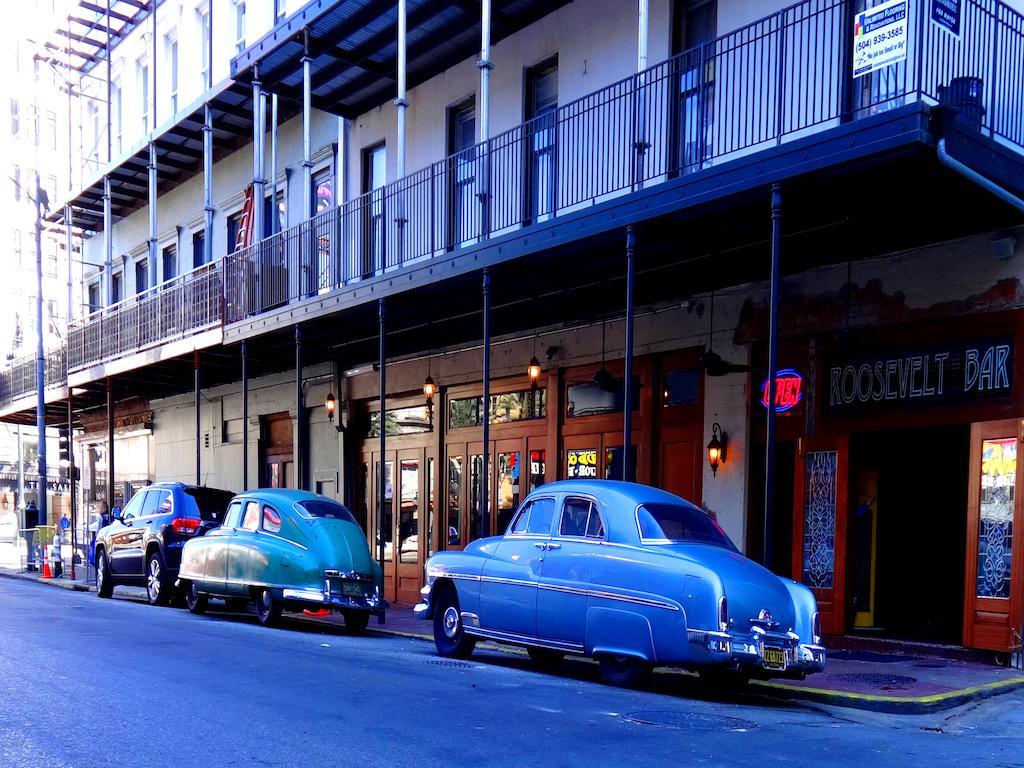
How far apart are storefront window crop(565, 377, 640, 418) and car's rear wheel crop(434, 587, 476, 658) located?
15.5 feet

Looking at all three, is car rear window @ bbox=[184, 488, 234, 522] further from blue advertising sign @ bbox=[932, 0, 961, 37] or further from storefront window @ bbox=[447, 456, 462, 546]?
blue advertising sign @ bbox=[932, 0, 961, 37]

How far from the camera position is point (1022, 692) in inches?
375

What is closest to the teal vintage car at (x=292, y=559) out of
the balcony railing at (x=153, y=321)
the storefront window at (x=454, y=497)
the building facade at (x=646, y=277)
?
the building facade at (x=646, y=277)

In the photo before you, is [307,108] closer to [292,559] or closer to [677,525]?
[292,559]

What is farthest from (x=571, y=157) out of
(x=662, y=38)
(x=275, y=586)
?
(x=275, y=586)

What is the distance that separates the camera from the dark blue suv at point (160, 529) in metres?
17.3

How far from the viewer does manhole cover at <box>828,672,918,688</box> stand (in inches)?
375

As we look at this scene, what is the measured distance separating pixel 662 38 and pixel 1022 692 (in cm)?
909

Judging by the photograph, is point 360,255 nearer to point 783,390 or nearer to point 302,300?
point 302,300

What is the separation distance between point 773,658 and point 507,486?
9649mm

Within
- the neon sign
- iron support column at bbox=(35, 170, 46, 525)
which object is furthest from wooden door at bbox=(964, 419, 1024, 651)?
iron support column at bbox=(35, 170, 46, 525)

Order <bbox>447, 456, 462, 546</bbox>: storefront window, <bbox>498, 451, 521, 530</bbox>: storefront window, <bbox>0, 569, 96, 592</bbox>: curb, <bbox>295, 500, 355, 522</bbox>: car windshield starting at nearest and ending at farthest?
1. <bbox>295, 500, 355, 522</bbox>: car windshield
2. <bbox>498, 451, 521, 530</bbox>: storefront window
3. <bbox>447, 456, 462, 546</bbox>: storefront window
4. <bbox>0, 569, 96, 592</bbox>: curb

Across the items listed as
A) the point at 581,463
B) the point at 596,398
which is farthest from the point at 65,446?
the point at 596,398

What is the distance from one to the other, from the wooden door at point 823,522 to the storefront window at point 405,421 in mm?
8294
